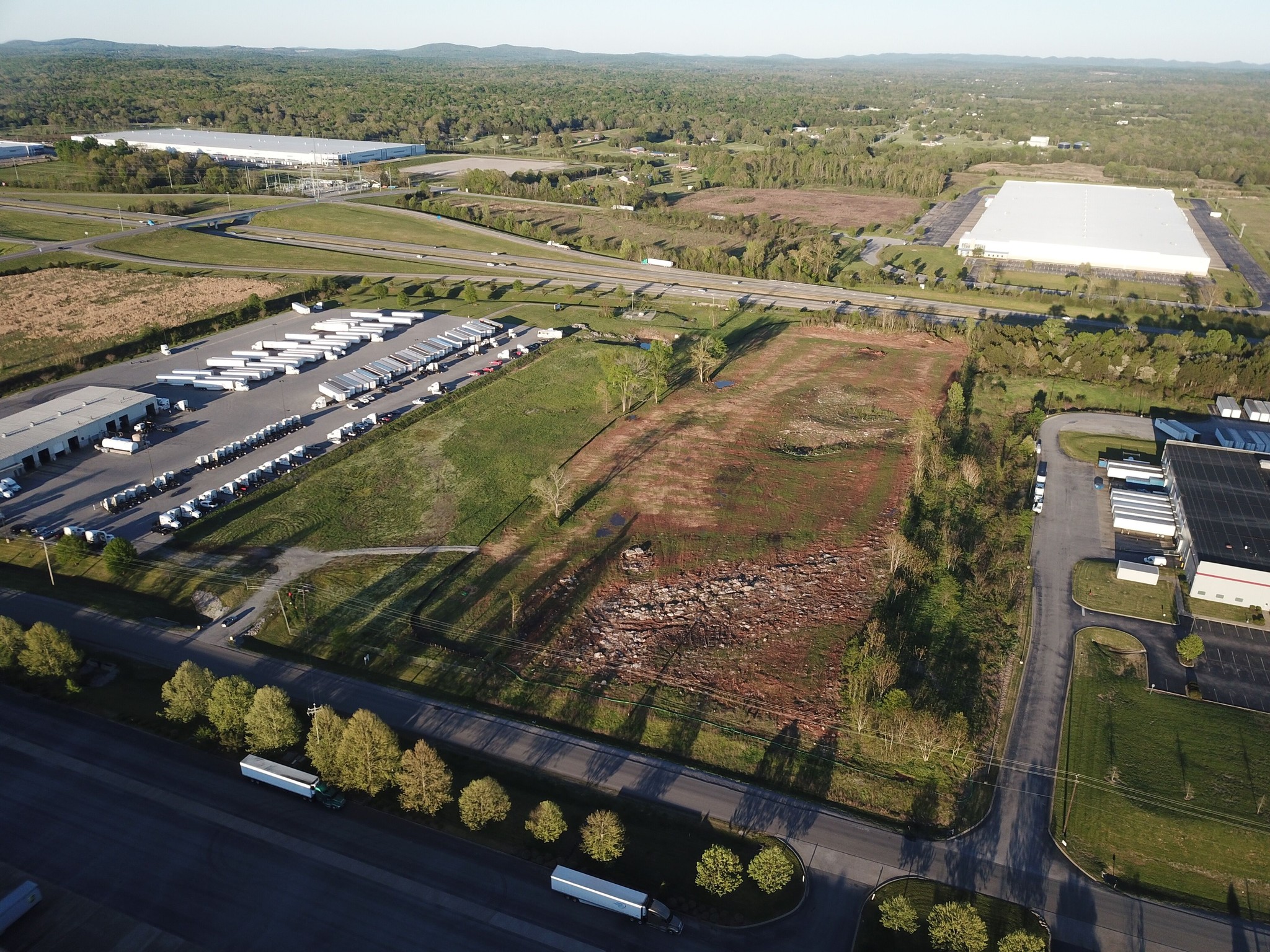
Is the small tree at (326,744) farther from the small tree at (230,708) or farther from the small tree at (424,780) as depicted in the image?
the small tree at (230,708)

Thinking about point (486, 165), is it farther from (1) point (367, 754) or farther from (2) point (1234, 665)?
(2) point (1234, 665)

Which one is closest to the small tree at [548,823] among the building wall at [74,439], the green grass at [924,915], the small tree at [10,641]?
the green grass at [924,915]

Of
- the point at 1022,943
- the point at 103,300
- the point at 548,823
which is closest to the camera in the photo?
the point at 1022,943

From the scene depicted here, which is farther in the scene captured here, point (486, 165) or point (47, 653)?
point (486, 165)

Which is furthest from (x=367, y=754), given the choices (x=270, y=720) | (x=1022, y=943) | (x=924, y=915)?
(x=1022, y=943)

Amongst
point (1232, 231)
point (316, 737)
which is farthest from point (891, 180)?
point (316, 737)

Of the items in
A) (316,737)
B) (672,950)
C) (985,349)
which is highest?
(985,349)

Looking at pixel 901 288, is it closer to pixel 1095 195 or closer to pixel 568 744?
pixel 1095 195
